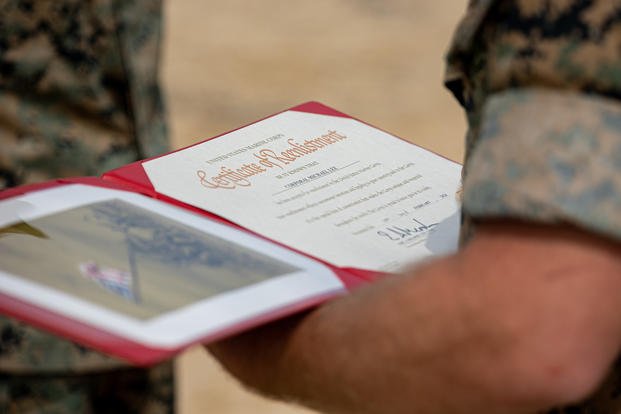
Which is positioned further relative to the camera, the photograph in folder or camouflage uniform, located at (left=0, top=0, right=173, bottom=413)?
camouflage uniform, located at (left=0, top=0, right=173, bottom=413)

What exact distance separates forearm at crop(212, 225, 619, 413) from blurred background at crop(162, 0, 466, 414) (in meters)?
2.63

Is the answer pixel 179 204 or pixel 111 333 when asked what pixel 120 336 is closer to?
pixel 111 333

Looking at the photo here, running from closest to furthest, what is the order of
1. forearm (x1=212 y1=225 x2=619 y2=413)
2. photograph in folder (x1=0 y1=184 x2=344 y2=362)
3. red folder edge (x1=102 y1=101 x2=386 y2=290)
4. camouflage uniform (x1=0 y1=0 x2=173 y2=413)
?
forearm (x1=212 y1=225 x2=619 y2=413) < photograph in folder (x1=0 y1=184 x2=344 y2=362) < red folder edge (x1=102 y1=101 x2=386 y2=290) < camouflage uniform (x1=0 y1=0 x2=173 y2=413)

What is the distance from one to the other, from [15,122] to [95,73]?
0.12 meters

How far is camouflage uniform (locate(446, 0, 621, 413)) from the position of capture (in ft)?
2.08

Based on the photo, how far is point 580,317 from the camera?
625 millimetres

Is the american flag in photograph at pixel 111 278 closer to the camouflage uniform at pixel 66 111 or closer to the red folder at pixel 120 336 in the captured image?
the red folder at pixel 120 336

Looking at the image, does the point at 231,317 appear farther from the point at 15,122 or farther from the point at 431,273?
the point at 15,122

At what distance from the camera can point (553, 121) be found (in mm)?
645

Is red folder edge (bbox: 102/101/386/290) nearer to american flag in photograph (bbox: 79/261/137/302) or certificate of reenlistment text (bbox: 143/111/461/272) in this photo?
certificate of reenlistment text (bbox: 143/111/461/272)
